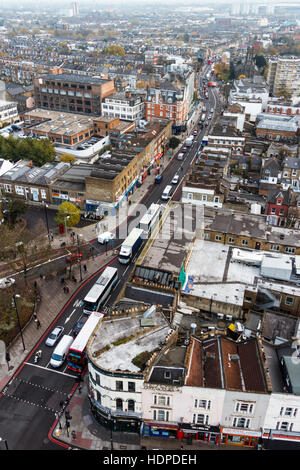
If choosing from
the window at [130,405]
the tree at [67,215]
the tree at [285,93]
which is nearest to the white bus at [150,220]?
the tree at [67,215]

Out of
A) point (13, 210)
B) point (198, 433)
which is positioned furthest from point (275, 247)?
point (13, 210)

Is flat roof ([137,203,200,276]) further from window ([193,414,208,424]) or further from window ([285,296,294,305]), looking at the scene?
window ([193,414,208,424])

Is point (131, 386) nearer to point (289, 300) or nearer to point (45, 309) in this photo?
point (45, 309)

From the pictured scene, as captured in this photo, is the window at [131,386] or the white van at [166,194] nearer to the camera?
the window at [131,386]

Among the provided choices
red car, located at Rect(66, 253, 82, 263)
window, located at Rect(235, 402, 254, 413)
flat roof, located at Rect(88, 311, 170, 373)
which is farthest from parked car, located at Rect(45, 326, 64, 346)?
window, located at Rect(235, 402, 254, 413)

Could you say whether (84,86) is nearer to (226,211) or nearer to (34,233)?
(34,233)

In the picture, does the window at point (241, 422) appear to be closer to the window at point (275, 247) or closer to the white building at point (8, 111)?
the window at point (275, 247)
